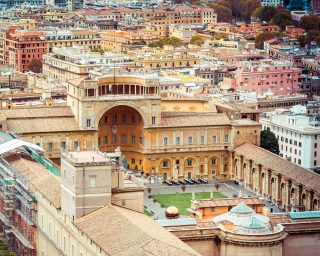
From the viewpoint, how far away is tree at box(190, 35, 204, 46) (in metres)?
180

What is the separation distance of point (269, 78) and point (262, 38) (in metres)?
49.5

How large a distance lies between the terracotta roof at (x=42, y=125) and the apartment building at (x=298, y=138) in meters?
18.2

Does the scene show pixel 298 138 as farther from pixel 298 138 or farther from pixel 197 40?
pixel 197 40

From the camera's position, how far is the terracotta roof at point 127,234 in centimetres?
6144

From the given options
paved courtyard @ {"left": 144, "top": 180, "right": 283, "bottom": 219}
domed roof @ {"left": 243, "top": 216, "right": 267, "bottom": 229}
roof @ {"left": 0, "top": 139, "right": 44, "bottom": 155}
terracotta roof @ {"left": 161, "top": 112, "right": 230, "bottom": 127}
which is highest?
roof @ {"left": 0, "top": 139, "right": 44, "bottom": 155}

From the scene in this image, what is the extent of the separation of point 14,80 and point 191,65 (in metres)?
23.3

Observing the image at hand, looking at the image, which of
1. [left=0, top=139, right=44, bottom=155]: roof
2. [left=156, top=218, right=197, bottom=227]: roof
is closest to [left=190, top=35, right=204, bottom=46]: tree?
[left=0, top=139, right=44, bottom=155]: roof

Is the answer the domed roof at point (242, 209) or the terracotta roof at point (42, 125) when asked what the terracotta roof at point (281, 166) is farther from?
the domed roof at point (242, 209)

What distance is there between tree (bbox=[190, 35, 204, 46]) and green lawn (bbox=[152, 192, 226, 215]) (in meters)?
83.6

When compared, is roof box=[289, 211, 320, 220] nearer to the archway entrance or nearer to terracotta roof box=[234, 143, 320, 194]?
terracotta roof box=[234, 143, 320, 194]

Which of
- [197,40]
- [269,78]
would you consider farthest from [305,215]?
[197,40]

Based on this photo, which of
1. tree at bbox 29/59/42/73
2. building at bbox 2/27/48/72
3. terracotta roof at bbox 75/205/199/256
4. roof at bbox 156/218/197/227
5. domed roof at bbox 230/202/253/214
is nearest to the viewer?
terracotta roof at bbox 75/205/199/256

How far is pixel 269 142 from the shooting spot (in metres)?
107

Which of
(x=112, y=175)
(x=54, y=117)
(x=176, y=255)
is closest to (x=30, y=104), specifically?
(x=54, y=117)
